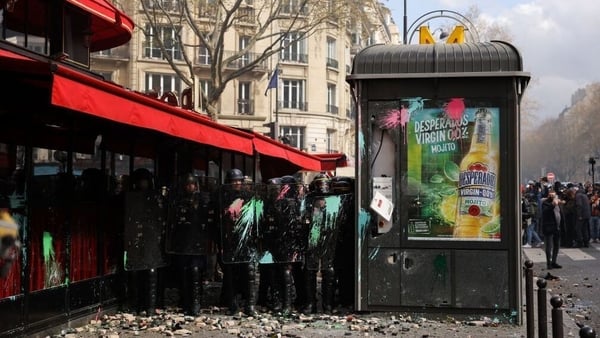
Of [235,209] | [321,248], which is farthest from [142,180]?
[321,248]

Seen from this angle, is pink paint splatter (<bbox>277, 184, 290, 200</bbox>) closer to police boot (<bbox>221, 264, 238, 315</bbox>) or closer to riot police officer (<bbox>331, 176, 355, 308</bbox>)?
riot police officer (<bbox>331, 176, 355, 308</bbox>)

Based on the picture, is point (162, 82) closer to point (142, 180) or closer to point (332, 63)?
point (332, 63)

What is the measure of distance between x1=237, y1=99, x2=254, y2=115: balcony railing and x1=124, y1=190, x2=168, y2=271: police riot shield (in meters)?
39.3

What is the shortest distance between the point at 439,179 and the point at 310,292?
83.0 inches

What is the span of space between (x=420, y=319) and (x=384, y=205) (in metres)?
1.36

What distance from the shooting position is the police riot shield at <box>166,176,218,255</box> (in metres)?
7.52

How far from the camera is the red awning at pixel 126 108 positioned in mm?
4723

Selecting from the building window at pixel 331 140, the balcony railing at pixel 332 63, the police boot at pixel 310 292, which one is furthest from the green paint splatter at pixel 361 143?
the balcony railing at pixel 332 63

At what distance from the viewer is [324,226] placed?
758 centimetres

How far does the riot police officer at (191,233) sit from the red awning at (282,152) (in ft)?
4.86

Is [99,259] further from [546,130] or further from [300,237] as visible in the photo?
[546,130]

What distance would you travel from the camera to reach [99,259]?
287 inches

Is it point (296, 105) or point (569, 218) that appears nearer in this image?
point (569, 218)

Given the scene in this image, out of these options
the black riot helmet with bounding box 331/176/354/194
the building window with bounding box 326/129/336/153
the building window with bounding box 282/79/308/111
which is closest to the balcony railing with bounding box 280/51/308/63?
the building window with bounding box 282/79/308/111
